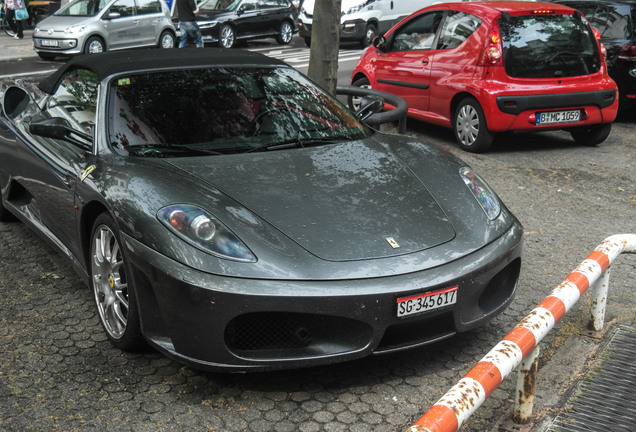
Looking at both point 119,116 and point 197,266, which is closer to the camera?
point 197,266

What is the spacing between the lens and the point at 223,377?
12.8 ft

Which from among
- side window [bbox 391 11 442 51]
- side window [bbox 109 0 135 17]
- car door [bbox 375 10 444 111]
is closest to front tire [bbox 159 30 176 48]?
side window [bbox 109 0 135 17]

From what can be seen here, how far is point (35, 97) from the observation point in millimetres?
5664

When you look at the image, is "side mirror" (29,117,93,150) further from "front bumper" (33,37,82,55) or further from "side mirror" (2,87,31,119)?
"front bumper" (33,37,82,55)

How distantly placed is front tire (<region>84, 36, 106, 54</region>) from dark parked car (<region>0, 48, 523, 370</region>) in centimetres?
1390

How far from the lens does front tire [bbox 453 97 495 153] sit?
8.66 m

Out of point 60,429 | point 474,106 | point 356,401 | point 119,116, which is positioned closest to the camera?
point 60,429

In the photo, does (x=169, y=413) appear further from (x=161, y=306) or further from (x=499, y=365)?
(x=499, y=365)

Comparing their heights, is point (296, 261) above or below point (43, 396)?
above

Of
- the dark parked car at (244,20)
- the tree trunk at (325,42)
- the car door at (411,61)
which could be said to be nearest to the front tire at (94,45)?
the dark parked car at (244,20)

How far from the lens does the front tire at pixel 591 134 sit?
9180mm

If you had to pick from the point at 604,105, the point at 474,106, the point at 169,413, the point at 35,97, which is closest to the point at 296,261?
the point at 169,413

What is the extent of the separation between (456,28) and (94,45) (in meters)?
11.8

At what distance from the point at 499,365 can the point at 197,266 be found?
4.37 ft
